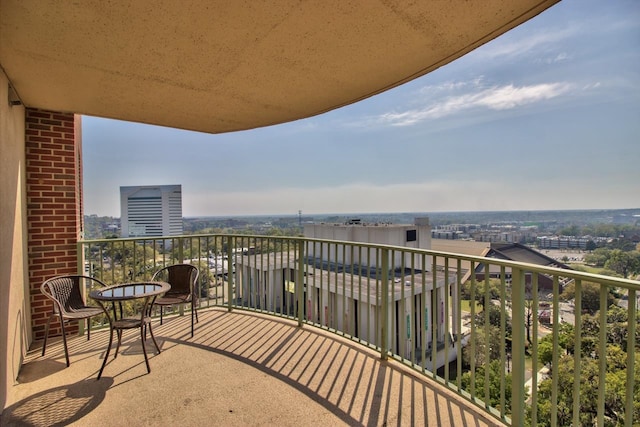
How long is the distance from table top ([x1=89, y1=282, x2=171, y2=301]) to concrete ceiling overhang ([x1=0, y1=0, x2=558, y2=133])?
6.24ft

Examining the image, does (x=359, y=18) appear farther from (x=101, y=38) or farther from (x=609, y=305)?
(x=609, y=305)

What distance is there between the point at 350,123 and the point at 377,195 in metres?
19.2

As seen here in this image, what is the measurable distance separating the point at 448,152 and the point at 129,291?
1839 inches

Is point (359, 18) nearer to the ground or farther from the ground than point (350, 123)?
nearer to the ground

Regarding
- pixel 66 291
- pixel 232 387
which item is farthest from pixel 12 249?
pixel 232 387

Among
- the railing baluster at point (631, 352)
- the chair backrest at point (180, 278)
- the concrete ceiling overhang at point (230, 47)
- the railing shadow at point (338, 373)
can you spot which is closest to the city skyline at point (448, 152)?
the chair backrest at point (180, 278)

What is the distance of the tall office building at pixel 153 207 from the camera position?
52.0ft

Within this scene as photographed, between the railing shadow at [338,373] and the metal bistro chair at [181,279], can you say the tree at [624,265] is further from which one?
the metal bistro chair at [181,279]

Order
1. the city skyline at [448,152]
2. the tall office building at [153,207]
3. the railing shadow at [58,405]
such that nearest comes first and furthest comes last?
the railing shadow at [58,405] → the tall office building at [153,207] → the city skyline at [448,152]

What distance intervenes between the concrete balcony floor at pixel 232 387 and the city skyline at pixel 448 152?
1204cm

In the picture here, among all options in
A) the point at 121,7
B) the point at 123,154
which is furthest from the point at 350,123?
the point at 121,7

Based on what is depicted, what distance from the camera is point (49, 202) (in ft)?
11.7

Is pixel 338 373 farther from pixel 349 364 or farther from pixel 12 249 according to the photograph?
pixel 12 249

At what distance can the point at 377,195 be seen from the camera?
48.5 metres
